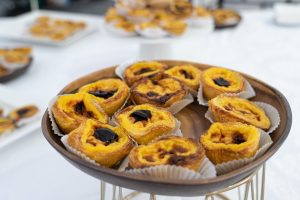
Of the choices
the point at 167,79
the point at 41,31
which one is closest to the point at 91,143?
the point at 167,79

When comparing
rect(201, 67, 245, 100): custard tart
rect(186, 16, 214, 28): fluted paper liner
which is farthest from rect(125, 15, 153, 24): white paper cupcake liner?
rect(201, 67, 245, 100): custard tart

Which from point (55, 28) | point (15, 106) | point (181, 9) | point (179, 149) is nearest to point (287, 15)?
point (181, 9)

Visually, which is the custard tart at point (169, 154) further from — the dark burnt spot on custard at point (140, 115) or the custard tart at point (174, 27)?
the custard tart at point (174, 27)

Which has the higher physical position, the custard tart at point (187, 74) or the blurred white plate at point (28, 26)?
the custard tart at point (187, 74)

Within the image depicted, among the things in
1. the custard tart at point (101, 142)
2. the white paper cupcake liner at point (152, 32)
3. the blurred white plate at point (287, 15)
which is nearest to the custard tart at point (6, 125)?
the custard tart at point (101, 142)

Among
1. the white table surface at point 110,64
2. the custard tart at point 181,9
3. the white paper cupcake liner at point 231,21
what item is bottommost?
the white table surface at point 110,64

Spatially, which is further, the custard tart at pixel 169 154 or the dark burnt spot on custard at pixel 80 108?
the dark burnt spot on custard at pixel 80 108
